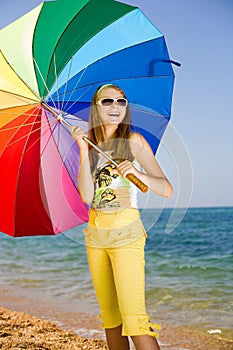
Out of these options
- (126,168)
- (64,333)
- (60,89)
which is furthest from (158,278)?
(126,168)

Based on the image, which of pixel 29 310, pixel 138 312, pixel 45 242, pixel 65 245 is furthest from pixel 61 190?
pixel 45 242

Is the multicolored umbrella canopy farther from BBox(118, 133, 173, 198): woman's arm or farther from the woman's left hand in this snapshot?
the woman's left hand

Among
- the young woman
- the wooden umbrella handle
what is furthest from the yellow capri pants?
the wooden umbrella handle

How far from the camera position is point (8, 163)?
10.3ft

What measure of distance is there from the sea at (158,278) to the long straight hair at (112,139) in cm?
35

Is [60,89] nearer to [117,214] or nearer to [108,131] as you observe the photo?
[108,131]

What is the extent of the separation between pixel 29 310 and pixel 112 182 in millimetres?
3579

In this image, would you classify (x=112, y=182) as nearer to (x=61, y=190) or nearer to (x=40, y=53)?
(x=61, y=190)

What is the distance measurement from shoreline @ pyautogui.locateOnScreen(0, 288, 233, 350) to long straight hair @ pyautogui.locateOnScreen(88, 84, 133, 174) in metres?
2.00

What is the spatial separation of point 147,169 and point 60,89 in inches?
27.7

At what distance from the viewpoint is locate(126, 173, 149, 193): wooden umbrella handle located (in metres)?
2.42

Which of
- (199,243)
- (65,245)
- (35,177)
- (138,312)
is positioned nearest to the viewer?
(138,312)

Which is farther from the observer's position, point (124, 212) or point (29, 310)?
point (29, 310)

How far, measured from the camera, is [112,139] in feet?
8.91
